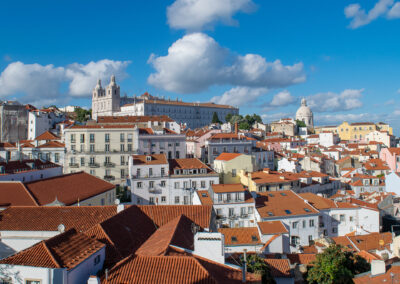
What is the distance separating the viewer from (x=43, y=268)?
12.9 metres

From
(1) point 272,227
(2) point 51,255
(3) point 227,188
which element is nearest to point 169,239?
(2) point 51,255

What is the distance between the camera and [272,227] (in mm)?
35156

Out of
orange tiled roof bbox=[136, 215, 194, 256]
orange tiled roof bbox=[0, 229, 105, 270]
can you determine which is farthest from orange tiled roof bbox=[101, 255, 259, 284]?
orange tiled roof bbox=[0, 229, 105, 270]

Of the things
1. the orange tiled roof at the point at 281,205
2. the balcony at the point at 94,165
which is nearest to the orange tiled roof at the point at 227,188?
the orange tiled roof at the point at 281,205

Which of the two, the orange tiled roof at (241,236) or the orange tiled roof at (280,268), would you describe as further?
the orange tiled roof at (241,236)

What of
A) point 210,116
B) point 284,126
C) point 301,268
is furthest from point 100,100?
point 301,268

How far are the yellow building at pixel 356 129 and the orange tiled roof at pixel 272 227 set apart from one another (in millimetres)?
121880

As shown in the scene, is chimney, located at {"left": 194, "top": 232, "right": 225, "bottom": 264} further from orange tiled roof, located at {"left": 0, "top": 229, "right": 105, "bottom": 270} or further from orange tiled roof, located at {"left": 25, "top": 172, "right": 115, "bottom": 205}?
orange tiled roof, located at {"left": 25, "top": 172, "right": 115, "bottom": 205}

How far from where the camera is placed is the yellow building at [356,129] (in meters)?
144

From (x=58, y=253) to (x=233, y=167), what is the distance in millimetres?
40283

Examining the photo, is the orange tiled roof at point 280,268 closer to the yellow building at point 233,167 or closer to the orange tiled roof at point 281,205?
the orange tiled roof at point 281,205

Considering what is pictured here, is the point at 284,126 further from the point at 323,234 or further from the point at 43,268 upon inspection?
the point at 43,268

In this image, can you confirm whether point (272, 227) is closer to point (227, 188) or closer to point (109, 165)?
point (227, 188)

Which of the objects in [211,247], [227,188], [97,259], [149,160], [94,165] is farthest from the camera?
[94,165]
